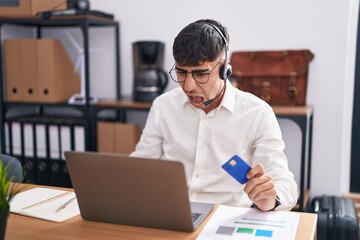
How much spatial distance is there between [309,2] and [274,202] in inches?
68.8

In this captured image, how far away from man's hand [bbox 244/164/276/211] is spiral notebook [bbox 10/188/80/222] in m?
0.45

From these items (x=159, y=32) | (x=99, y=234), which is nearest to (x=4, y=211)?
(x=99, y=234)

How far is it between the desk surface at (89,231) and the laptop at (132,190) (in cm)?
2

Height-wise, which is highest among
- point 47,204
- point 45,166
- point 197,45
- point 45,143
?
point 197,45

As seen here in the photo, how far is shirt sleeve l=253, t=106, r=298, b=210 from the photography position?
4.27 ft

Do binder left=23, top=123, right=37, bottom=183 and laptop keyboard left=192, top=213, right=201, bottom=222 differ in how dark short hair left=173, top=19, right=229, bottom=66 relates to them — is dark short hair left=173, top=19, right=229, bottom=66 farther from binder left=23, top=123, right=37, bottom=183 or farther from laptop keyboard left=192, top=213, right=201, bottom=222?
binder left=23, top=123, right=37, bottom=183

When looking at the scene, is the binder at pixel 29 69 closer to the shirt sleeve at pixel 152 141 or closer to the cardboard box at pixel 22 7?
the cardboard box at pixel 22 7

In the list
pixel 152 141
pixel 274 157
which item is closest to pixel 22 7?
pixel 152 141

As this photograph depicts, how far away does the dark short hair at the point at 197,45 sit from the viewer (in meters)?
1.40

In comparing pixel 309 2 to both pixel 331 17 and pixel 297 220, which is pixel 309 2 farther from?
pixel 297 220

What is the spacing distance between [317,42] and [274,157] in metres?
1.39

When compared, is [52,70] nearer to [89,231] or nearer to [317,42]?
[317,42]

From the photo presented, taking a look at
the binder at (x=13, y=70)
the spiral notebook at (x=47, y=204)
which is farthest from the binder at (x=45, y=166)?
the spiral notebook at (x=47, y=204)

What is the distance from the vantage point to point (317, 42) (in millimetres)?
2590
